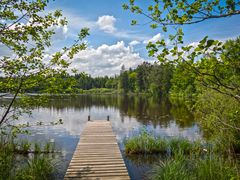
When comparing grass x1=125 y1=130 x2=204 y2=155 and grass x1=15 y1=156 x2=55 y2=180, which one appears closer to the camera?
grass x1=15 y1=156 x2=55 y2=180

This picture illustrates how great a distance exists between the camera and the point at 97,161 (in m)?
7.11

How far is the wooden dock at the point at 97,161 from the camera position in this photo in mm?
6011

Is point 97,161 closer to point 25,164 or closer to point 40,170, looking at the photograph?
point 40,170

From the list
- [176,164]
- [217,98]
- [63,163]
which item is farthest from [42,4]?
[217,98]

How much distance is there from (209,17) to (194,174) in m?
5.43

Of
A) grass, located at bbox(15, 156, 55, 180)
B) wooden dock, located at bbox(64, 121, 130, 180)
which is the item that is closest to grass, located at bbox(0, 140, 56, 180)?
grass, located at bbox(15, 156, 55, 180)

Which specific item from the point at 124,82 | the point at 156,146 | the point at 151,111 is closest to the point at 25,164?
the point at 156,146

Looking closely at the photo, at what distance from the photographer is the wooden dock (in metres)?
6.01

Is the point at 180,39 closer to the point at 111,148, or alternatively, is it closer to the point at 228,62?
the point at 228,62

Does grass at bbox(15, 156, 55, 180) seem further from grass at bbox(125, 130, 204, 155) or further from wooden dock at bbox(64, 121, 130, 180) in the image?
grass at bbox(125, 130, 204, 155)

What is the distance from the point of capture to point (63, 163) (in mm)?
9039

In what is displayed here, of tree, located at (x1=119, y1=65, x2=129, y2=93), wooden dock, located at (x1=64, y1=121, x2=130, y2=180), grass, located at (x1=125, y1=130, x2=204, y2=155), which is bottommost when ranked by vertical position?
grass, located at (x1=125, y1=130, x2=204, y2=155)

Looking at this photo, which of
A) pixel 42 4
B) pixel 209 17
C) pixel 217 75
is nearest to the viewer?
pixel 209 17

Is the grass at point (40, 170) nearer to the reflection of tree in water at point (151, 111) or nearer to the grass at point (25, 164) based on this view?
the grass at point (25, 164)
